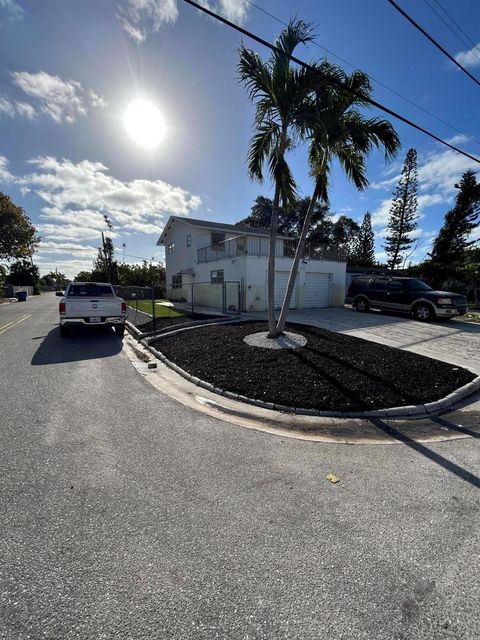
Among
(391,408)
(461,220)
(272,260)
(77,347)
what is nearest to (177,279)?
(77,347)

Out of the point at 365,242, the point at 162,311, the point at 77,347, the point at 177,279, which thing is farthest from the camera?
the point at 365,242

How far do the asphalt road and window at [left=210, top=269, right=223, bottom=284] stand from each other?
1363 cm

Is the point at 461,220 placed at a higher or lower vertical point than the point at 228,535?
higher

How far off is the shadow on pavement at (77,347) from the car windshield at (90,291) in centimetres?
140

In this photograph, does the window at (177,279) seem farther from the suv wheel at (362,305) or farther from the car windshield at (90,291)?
the suv wheel at (362,305)

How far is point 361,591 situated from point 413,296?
13.2m

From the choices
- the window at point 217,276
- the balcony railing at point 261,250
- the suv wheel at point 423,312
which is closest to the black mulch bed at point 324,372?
the suv wheel at point 423,312

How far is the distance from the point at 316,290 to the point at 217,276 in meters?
5.93

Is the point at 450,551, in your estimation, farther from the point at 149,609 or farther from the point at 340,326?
the point at 340,326

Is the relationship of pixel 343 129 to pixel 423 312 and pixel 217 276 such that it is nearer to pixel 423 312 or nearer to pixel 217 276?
pixel 423 312

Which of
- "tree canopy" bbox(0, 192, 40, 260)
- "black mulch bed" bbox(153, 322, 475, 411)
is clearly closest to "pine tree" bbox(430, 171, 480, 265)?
"black mulch bed" bbox(153, 322, 475, 411)

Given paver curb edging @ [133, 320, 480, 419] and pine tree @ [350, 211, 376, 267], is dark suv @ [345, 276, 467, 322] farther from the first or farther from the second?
pine tree @ [350, 211, 376, 267]

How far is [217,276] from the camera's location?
17594mm

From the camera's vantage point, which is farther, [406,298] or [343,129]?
[406,298]
